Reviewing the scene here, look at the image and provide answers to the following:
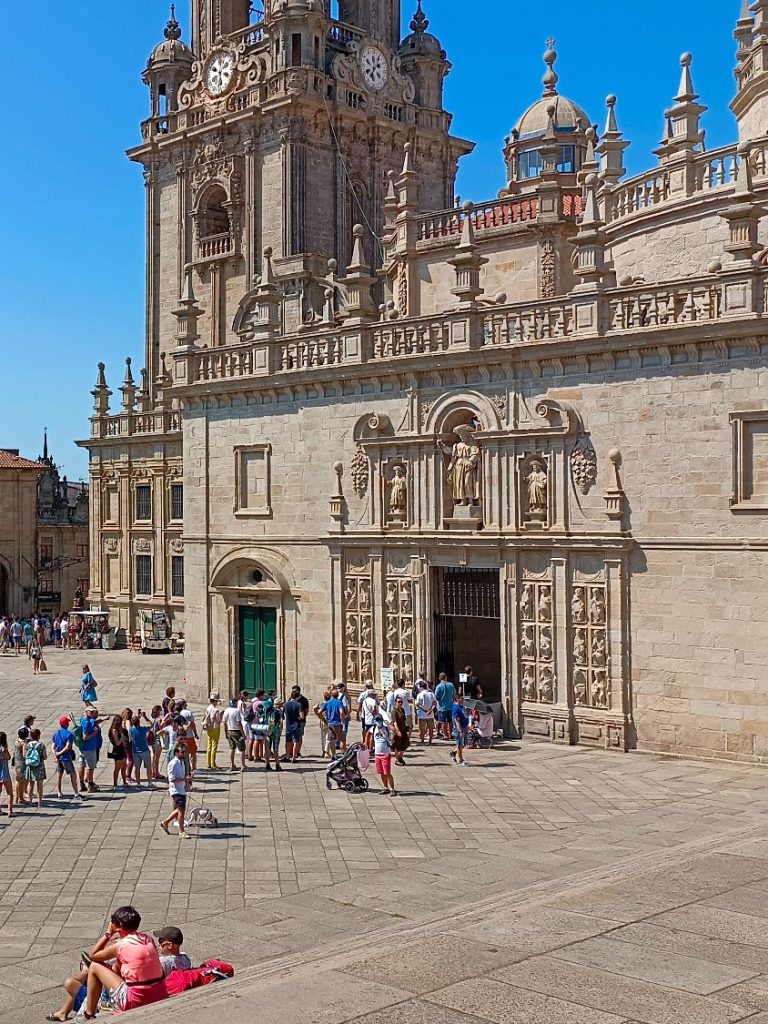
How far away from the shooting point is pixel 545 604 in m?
23.0

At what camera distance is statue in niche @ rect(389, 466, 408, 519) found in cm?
2561

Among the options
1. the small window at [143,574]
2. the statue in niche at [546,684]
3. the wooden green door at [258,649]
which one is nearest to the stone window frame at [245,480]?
the wooden green door at [258,649]

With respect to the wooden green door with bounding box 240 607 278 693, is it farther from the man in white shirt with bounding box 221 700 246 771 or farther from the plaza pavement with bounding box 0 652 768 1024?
the plaza pavement with bounding box 0 652 768 1024

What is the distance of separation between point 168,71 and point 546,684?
37.4 meters

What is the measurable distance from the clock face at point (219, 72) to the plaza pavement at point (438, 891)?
3440 centimetres

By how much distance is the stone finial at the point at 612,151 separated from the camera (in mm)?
28848

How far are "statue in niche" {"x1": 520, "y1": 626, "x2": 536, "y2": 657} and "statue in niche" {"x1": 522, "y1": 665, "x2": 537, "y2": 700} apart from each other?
0.26m

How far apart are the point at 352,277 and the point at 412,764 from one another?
36.5 ft

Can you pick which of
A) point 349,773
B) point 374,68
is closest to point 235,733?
point 349,773

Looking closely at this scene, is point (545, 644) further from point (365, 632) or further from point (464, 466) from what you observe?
point (365, 632)

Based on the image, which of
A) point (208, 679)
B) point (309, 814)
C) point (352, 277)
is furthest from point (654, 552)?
point (208, 679)

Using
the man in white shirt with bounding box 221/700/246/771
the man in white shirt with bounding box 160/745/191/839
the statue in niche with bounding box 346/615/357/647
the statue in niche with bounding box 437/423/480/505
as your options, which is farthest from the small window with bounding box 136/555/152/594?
the man in white shirt with bounding box 160/745/191/839

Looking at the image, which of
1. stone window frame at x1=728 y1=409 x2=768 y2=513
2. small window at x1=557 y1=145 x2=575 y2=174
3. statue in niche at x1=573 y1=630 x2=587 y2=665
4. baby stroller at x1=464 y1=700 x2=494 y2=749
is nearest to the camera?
stone window frame at x1=728 y1=409 x2=768 y2=513

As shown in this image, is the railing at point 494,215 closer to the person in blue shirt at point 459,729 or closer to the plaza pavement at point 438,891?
the person in blue shirt at point 459,729
